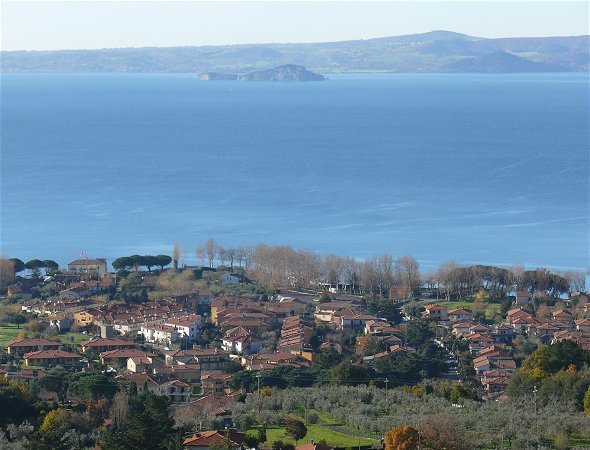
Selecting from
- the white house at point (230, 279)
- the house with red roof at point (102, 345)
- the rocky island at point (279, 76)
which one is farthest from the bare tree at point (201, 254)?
the rocky island at point (279, 76)

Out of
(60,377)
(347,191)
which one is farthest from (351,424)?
(347,191)

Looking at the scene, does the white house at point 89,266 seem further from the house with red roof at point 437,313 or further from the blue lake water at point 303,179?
the house with red roof at point 437,313


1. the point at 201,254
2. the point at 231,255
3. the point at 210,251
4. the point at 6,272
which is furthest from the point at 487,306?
the point at 6,272

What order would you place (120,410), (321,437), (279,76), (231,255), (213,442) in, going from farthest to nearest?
(279,76), (231,255), (120,410), (321,437), (213,442)

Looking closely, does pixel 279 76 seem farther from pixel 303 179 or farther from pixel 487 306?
pixel 487 306

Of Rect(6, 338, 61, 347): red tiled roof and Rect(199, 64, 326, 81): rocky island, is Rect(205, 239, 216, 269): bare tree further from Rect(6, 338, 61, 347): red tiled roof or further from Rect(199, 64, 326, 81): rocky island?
Rect(199, 64, 326, 81): rocky island
